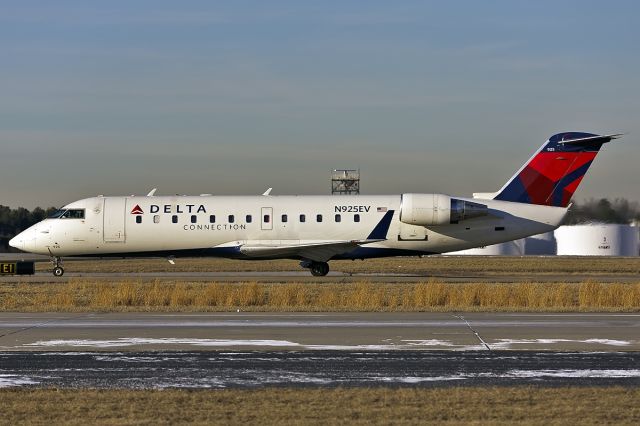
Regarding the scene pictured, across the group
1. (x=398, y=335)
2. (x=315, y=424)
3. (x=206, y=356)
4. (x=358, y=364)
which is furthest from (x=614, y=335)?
(x=315, y=424)

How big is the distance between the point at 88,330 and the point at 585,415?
12104 millimetres

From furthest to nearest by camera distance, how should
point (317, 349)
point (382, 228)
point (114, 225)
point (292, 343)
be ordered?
point (114, 225) < point (382, 228) < point (292, 343) < point (317, 349)

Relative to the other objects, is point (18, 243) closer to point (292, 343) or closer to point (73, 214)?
point (73, 214)

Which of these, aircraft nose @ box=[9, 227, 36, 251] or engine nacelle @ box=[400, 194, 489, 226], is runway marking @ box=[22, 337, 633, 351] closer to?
engine nacelle @ box=[400, 194, 489, 226]

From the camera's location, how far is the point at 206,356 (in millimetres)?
15617

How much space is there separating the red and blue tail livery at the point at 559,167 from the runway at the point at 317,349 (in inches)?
631

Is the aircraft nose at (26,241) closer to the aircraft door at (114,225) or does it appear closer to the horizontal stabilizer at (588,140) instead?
the aircraft door at (114,225)

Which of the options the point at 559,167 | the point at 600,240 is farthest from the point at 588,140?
the point at 600,240

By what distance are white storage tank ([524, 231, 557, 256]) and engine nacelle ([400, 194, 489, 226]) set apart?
163 ft

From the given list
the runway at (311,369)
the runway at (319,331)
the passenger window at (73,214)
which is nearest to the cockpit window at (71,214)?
the passenger window at (73,214)

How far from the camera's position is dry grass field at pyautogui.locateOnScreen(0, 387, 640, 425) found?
10281 millimetres

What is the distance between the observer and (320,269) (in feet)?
129

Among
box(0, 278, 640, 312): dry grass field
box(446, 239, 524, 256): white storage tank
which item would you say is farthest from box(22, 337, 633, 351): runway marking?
box(446, 239, 524, 256): white storage tank

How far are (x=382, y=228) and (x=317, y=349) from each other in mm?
21993
